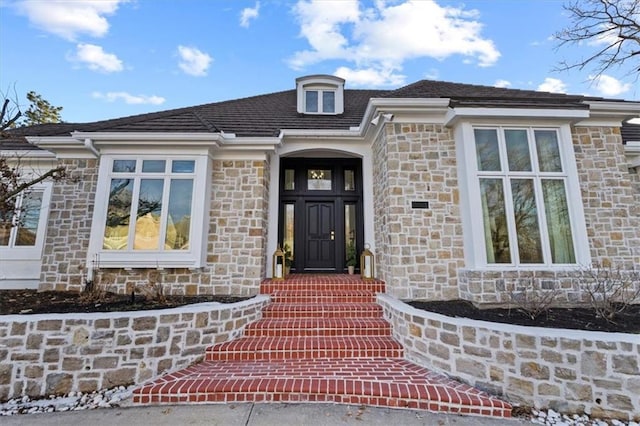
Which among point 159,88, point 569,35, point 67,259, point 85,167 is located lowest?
point 67,259

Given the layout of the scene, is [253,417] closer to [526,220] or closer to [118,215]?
→ [118,215]

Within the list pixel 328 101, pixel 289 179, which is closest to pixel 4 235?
pixel 289 179

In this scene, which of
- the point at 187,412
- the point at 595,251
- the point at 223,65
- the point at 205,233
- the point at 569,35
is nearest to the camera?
the point at 187,412

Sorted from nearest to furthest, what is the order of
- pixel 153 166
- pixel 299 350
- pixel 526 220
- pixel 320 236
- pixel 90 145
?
pixel 299 350
pixel 526 220
pixel 90 145
pixel 153 166
pixel 320 236

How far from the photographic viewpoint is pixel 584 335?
9.46 feet

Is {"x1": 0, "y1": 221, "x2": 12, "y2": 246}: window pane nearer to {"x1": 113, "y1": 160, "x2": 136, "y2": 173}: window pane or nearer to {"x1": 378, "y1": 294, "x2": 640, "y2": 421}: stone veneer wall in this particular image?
{"x1": 113, "y1": 160, "x2": 136, "y2": 173}: window pane

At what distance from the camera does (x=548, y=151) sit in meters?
5.10

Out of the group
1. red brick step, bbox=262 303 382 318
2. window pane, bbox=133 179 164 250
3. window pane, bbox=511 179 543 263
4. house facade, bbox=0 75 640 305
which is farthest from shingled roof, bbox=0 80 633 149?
red brick step, bbox=262 303 382 318

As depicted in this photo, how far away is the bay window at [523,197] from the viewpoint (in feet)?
15.7

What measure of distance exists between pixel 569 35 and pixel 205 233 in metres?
10.4

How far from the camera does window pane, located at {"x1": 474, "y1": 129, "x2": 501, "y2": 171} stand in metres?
5.00

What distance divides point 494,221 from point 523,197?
0.74 m

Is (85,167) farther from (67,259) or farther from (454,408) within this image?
(454,408)

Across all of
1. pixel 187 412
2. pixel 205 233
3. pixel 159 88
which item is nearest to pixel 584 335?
pixel 187 412
